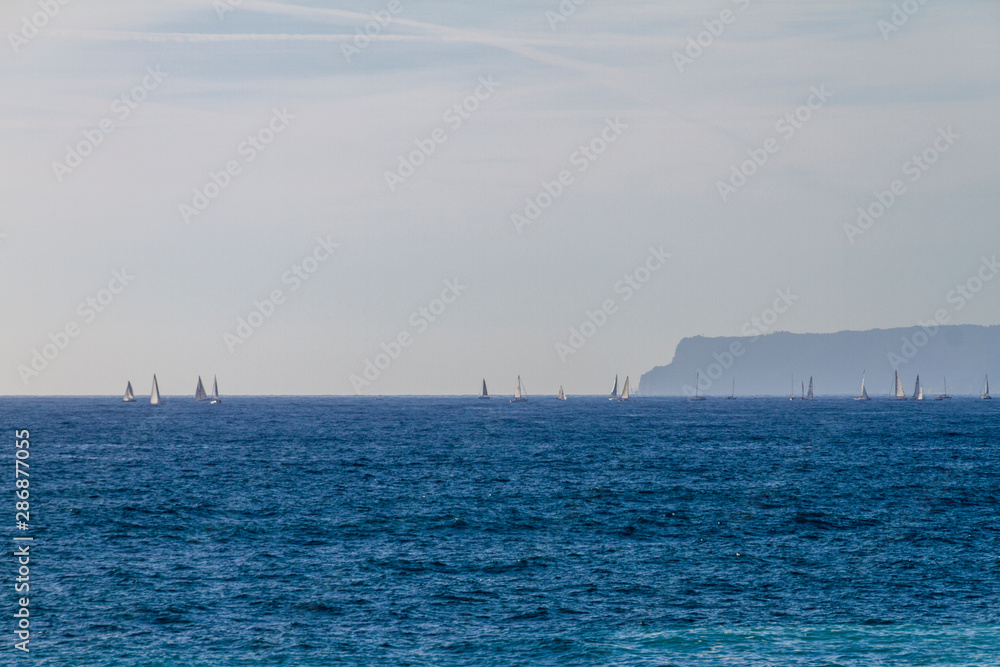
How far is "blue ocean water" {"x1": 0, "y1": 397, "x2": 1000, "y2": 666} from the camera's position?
3909 cm

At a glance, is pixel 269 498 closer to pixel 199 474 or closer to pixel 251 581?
pixel 199 474

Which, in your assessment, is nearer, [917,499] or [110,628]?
[110,628]

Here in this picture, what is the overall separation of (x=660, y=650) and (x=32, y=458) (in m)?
104

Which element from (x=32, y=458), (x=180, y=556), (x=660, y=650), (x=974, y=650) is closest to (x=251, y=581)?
(x=180, y=556)

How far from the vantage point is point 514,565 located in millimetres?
53906

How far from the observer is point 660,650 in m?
38.2

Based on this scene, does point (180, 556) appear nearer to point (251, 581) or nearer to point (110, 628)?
point (251, 581)

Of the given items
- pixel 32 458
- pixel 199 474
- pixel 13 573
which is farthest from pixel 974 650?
pixel 32 458

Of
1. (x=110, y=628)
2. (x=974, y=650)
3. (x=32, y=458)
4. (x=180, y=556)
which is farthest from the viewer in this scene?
(x=32, y=458)

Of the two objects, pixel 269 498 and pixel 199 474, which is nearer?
pixel 269 498

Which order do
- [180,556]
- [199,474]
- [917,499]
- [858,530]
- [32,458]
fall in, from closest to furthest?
1. [180,556]
2. [858,530]
3. [917,499]
4. [199,474]
5. [32,458]

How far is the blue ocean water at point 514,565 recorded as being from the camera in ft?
128

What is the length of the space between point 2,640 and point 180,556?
1717 cm

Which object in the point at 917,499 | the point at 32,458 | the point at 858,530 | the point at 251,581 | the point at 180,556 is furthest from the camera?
the point at 32,458
